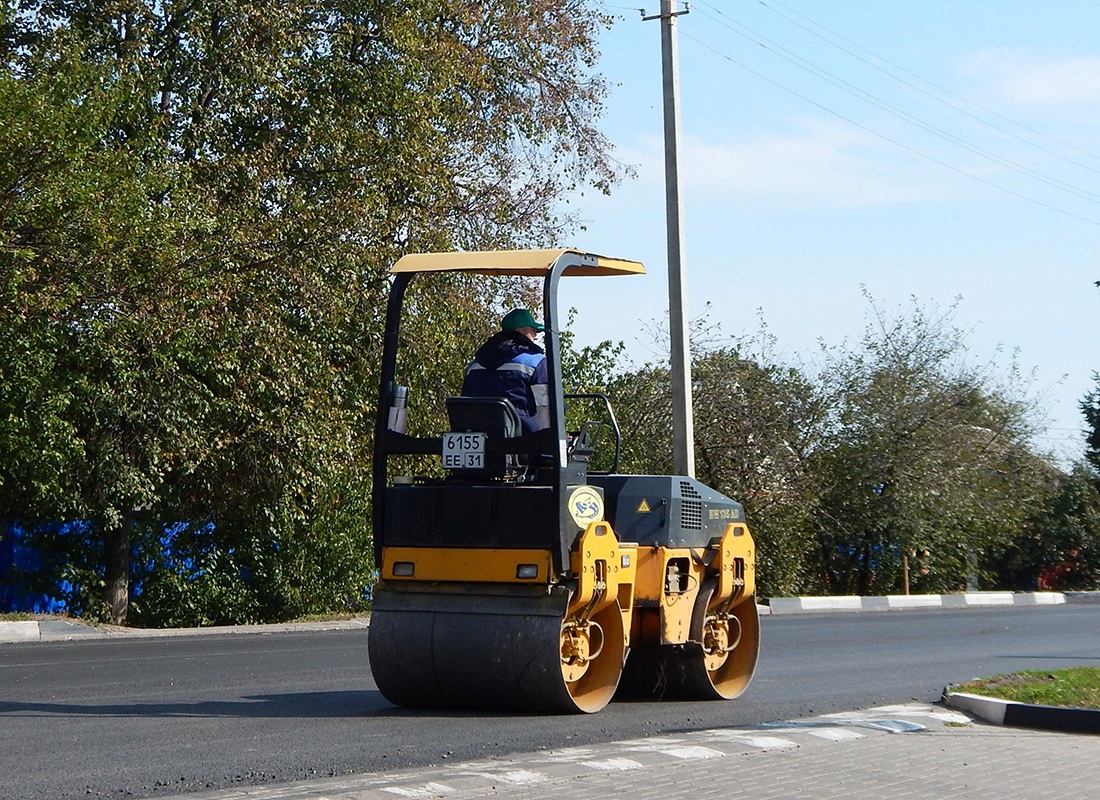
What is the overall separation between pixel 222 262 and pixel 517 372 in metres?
9.90

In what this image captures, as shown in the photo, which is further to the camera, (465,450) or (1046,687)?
(1046,687)

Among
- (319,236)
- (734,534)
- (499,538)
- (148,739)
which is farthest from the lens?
(319,236)

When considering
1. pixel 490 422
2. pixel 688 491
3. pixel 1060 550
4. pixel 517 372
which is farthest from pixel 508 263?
pixel 1060 550

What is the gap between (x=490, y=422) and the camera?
9.48 meters

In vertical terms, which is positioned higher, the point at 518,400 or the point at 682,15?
the point at 682,15

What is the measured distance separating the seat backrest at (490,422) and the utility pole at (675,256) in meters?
10.4

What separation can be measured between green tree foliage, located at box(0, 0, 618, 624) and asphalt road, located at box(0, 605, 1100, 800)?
2.96 metres

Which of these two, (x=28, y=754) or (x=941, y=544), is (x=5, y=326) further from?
(x=941, y=544)

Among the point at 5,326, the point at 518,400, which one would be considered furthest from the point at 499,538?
the point at 5,326

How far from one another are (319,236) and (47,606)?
6071mm

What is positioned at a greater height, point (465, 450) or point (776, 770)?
point (465, 450)

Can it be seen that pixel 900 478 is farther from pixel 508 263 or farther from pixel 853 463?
pixel 508 263

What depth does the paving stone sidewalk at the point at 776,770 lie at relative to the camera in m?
6.68

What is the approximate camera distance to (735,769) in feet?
24.3
